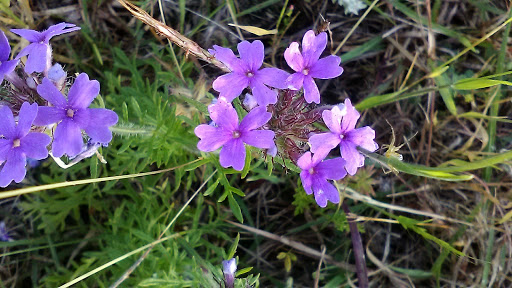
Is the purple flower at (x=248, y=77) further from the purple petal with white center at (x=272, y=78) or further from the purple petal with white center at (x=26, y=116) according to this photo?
the purple petal with white center at (x=26, y=116)

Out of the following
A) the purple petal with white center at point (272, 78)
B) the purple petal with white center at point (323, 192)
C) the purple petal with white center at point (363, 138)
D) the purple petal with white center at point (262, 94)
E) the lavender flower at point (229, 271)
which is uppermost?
the purple petal with white center at point (272, 78)

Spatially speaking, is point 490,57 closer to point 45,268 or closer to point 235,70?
point 235,70

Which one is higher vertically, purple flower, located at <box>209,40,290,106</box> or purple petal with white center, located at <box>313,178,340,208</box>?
purple flower, located at <box>209,40,290,106</box>

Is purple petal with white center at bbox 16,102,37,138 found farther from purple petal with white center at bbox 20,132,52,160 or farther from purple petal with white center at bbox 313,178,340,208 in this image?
purple petal with white center at bbox 313,178,340,208

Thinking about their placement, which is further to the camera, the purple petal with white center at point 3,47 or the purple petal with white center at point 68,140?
the purple petal with white center at point 3,47

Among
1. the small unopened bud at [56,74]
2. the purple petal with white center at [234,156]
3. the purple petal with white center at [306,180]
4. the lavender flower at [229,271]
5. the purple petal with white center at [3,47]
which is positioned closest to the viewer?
the purple petal with white center at [234,156]

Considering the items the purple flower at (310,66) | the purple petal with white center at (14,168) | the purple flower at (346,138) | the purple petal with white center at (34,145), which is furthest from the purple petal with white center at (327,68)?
the purple petal with white center at (14,168)

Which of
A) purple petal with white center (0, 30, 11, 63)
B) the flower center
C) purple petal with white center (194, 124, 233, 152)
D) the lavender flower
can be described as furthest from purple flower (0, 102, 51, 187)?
the lavender flower

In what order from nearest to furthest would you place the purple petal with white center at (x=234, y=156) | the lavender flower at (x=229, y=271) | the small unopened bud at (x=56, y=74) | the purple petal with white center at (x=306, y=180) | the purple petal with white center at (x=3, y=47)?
the purple petal with white center at (x=234, y=156) < the purple petal with white center at (x=306, y=180) < the purple petal with white center at (x=3, y=47) < the small unopened bud at (x=56, y=74) < the lavender flower at (x=229, y=271)

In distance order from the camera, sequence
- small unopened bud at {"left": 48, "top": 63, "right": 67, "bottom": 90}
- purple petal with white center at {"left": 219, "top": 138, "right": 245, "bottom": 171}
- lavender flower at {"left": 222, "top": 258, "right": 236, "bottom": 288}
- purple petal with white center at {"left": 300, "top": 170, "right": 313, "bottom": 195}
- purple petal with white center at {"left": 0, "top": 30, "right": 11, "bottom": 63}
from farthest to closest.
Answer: lavender flower at {"left": 222, "top": 258, "right": 236, "bottom": 288} < small unopened bud at {"left": 48, "top": 63, "right": 67, "bottom": 90} < purple petal with white center at {"left": 0, "top": 30, "right": 11, "bottom": 63} < purple petal with white center at {"left": 300, "top": 170, "right": 313, "bottom": 195} < purple petal with white center at {"left": 219, "top": 138, "right": 245, "bottom": 171}
